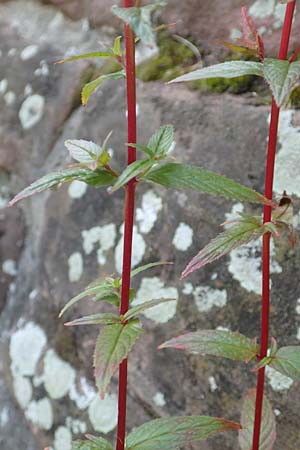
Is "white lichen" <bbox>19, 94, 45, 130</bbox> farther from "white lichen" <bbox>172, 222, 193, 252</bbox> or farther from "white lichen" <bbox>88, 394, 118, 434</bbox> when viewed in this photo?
"white lichen" <bbox>88, 394, 118, 434</bbox>

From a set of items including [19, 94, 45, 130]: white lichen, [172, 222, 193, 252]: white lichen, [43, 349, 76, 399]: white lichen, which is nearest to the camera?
[172, 222, 193, 252]: white lichen

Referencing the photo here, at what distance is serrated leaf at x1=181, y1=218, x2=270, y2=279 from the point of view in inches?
20.8

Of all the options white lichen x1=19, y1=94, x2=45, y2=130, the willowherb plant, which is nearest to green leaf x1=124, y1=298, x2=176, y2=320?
the willowherb plant

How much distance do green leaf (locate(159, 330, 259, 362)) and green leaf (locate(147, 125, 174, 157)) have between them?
0.68ft

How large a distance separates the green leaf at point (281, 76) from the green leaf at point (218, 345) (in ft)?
0.90

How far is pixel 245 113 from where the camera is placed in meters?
0.89

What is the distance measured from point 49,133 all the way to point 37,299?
39 centimetres

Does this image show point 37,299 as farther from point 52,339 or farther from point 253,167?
point 253,167

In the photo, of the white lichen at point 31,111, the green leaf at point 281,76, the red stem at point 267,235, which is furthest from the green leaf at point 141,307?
Result: the white lichen at point 31,111

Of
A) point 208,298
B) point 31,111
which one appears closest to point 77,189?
point 31,111

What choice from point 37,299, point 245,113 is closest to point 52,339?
point 37,299

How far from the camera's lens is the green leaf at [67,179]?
1.69ft

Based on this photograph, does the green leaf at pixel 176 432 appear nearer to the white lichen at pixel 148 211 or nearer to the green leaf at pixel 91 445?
the green leaf at pixel 91 445

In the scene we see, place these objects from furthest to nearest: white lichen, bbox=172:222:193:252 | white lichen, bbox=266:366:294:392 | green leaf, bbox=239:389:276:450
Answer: white lichen, bbox=172:222:193:252 < white lichen, bbox=266:366:294:392 < green leaf, bbox=239:389:276:450
